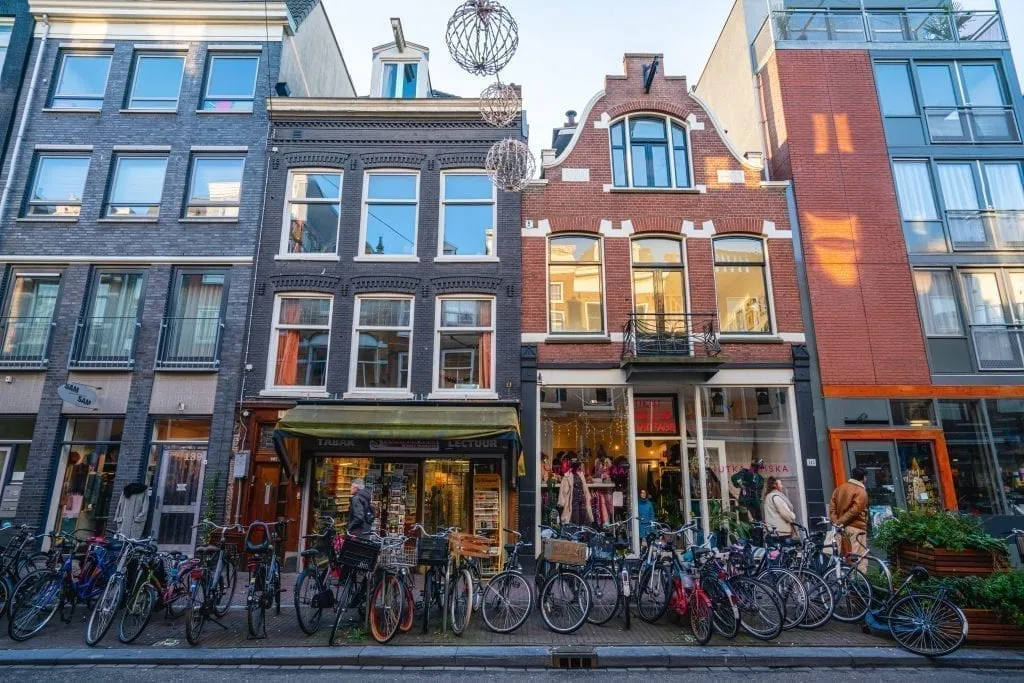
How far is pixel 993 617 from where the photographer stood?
21.2 feet

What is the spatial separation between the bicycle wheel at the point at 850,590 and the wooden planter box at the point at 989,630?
3.44 ft

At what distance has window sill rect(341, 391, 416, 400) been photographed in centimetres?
1181

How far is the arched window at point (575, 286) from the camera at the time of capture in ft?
40.7

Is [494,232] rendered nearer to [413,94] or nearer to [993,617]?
[413,94]

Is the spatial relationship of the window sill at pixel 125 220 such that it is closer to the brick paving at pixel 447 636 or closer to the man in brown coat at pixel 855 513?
the brick paving at pixel 447 636

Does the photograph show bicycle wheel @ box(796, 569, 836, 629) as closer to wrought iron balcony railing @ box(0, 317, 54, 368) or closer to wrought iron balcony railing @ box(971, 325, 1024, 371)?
wrought iron balcony railing @ box(971, 325, 1024, 371)

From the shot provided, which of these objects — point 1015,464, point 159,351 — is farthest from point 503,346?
point 1015,464

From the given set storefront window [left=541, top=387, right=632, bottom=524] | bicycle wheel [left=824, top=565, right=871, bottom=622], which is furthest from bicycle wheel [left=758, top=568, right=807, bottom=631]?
storefront window [left=541, top=387, right=632, bottom=524]

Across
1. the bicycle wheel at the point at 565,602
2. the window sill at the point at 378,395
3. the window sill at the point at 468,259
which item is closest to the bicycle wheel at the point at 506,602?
the bicycle wheel at the point at 565,602

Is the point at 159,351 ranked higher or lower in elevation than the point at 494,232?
lower

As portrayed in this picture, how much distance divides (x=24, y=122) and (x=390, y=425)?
12.8 m

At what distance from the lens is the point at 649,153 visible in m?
13.4

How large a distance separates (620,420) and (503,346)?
123 inches

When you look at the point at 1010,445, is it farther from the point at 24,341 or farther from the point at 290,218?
the point at 24,341
